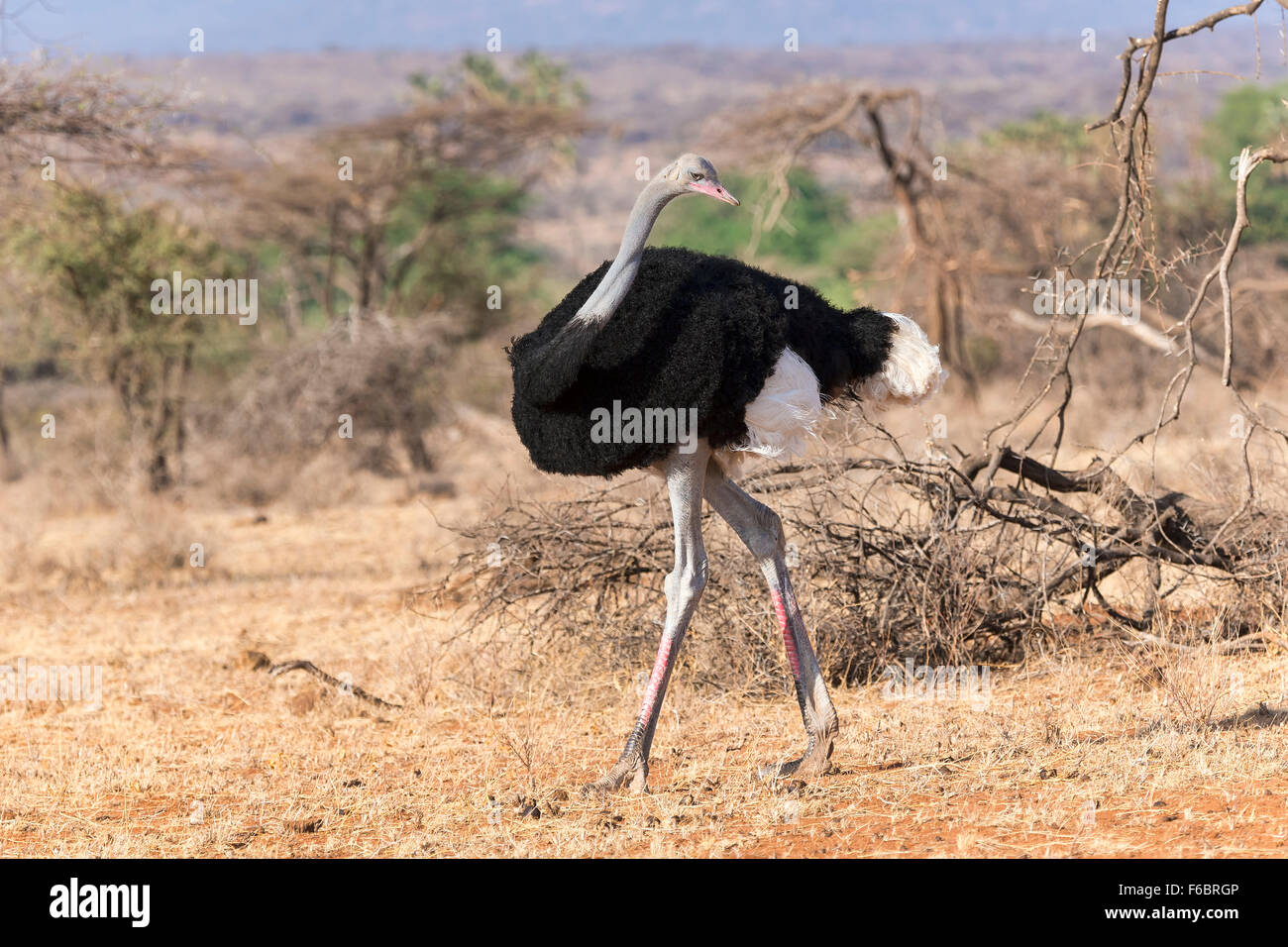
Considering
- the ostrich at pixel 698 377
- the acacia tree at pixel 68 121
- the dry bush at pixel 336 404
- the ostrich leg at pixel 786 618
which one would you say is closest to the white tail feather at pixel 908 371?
the ostrich at pixel 698 377

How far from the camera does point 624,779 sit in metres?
4.93

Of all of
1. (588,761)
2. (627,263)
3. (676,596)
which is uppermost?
(627,263)

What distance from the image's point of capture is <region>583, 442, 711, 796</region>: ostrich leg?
192 inches

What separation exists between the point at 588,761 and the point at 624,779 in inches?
27.2

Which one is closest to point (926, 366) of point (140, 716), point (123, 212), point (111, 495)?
point (140, 716)

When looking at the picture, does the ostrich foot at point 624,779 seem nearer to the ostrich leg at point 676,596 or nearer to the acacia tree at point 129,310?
the ostrich leg at point 676,596

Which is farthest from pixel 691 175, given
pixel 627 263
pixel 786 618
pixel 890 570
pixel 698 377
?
pixel 890 570

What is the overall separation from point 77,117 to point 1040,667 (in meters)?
6.77

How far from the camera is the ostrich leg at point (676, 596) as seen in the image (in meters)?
4.88

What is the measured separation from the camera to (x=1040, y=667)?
6598mm

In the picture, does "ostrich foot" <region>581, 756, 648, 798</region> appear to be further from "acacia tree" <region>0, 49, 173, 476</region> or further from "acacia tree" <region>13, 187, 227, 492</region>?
"acacia tree" <region>13, 187, 227, 492</region>

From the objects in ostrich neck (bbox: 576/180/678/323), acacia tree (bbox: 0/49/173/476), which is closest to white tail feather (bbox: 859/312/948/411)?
ostrich neck (bbox: 576/180/678/323)

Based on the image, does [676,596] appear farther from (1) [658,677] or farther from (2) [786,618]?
(2) [786,618]

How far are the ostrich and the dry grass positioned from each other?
423mm
